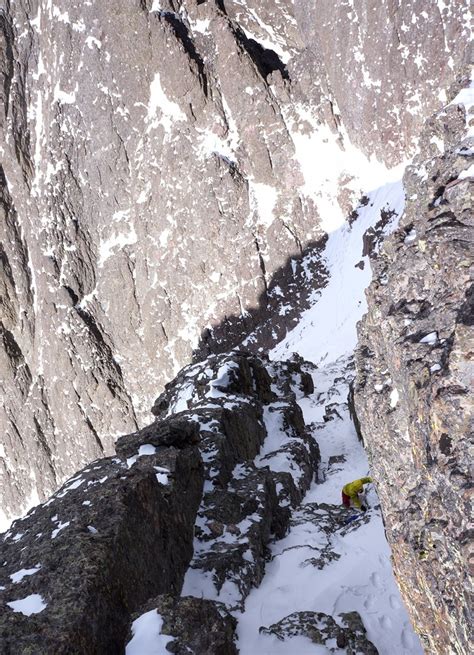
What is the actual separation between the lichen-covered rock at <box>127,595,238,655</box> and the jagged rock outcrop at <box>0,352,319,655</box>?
0.02 metres

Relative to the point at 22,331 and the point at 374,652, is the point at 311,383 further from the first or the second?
the point at 22,331

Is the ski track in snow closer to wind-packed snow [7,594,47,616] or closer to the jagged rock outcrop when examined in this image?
the jagged rock outcrop

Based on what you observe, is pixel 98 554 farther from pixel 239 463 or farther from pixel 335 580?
pixel 239 463

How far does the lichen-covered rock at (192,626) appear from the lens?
25.9ft

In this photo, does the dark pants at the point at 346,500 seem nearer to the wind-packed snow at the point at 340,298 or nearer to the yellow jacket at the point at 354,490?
the yellow jacket at the point at 354,490

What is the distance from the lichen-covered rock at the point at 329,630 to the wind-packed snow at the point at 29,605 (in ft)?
12.7

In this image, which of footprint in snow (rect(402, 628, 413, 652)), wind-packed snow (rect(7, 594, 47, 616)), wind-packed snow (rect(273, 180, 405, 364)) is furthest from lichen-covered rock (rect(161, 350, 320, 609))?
wind-packed snow (rect(273, 180, 405, 364))

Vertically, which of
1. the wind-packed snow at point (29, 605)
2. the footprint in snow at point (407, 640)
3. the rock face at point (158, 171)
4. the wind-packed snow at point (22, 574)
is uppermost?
the rock face at point (158, 171)

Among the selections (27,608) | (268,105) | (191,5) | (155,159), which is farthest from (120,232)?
(27,608)

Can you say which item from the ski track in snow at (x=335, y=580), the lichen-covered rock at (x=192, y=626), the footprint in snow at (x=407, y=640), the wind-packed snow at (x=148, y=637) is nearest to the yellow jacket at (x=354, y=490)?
the ski track in snow at (x=335, y=580)

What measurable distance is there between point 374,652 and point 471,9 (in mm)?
59856

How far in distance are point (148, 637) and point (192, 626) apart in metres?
0.65

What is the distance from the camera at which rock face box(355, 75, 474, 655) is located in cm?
573

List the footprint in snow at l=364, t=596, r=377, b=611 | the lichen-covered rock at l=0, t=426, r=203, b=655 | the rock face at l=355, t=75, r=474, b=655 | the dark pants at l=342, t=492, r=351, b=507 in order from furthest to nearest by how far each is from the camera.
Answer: the dark pants at l=342, t=492, r=351, b=507 < the footprint in snow at l=364, t=596, r=377, b=611 < the lichen-covered rock at l=0, t=426, r=203, b=655 < the rock face at l=355, t=75, r=474, b=655
